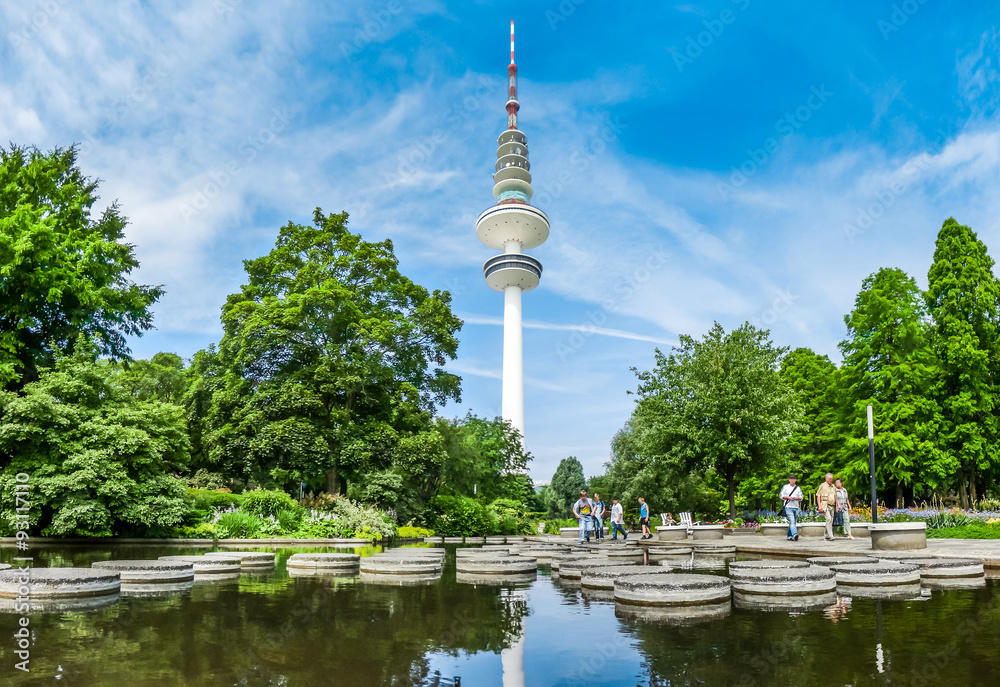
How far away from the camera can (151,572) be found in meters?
11.0

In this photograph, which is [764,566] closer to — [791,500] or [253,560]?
[791,500]

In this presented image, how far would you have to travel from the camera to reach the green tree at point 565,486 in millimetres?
89562

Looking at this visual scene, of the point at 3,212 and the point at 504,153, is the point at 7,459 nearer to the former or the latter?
the point at 3,212

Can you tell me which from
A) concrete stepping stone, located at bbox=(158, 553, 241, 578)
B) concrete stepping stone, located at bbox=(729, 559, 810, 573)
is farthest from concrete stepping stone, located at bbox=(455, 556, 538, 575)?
concrete stepping stone, located at bbox=(729, 559, 810, 573)

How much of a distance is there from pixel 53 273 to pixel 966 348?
4137 centimetres

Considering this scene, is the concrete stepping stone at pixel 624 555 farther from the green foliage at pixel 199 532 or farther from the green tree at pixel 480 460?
the green tree at pixel 480 460

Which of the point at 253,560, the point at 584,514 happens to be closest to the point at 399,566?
the point at 253,560

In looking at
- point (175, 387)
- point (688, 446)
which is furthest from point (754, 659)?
point (175, 387)

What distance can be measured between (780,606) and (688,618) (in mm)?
1551

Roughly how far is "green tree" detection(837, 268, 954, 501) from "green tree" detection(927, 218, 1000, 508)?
2.79ft

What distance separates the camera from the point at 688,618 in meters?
8.12

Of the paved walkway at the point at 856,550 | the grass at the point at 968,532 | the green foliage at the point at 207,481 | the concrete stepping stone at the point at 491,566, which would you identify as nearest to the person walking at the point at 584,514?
the paved walkway at the point at 856,550

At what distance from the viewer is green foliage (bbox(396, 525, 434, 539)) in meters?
27.9

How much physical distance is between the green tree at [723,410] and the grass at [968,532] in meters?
6.99
